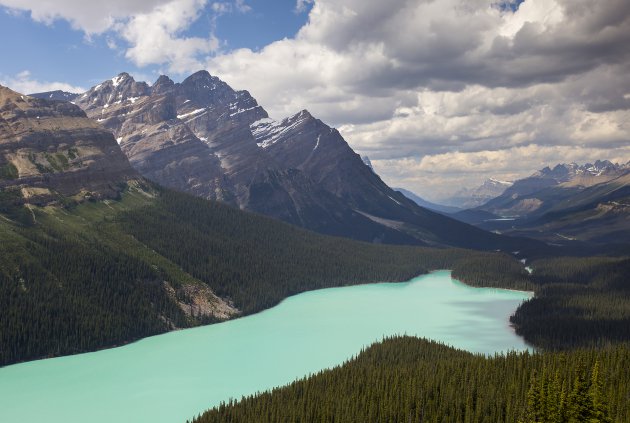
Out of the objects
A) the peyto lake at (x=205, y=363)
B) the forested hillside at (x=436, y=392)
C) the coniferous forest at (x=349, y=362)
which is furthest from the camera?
the peyto lake at (x=205, y=363)

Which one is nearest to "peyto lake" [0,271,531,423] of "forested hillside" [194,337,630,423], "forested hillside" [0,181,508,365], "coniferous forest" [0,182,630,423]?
"forested hillside" [0,181,508,365]

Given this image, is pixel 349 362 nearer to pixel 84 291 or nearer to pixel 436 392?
pixel 436 392

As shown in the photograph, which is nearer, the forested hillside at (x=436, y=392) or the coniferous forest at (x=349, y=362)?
the forested hillside at (x=436, y=392)

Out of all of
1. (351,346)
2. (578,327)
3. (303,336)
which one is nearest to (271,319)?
(303,336)

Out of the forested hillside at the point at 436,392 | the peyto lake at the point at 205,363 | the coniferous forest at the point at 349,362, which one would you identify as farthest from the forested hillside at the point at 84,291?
the forested hillside at the point at 436,392

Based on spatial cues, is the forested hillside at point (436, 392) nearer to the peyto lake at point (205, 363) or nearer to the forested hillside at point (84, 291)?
the peyto lake at point (205, 363)

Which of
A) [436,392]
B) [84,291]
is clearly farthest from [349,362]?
[84,291]
